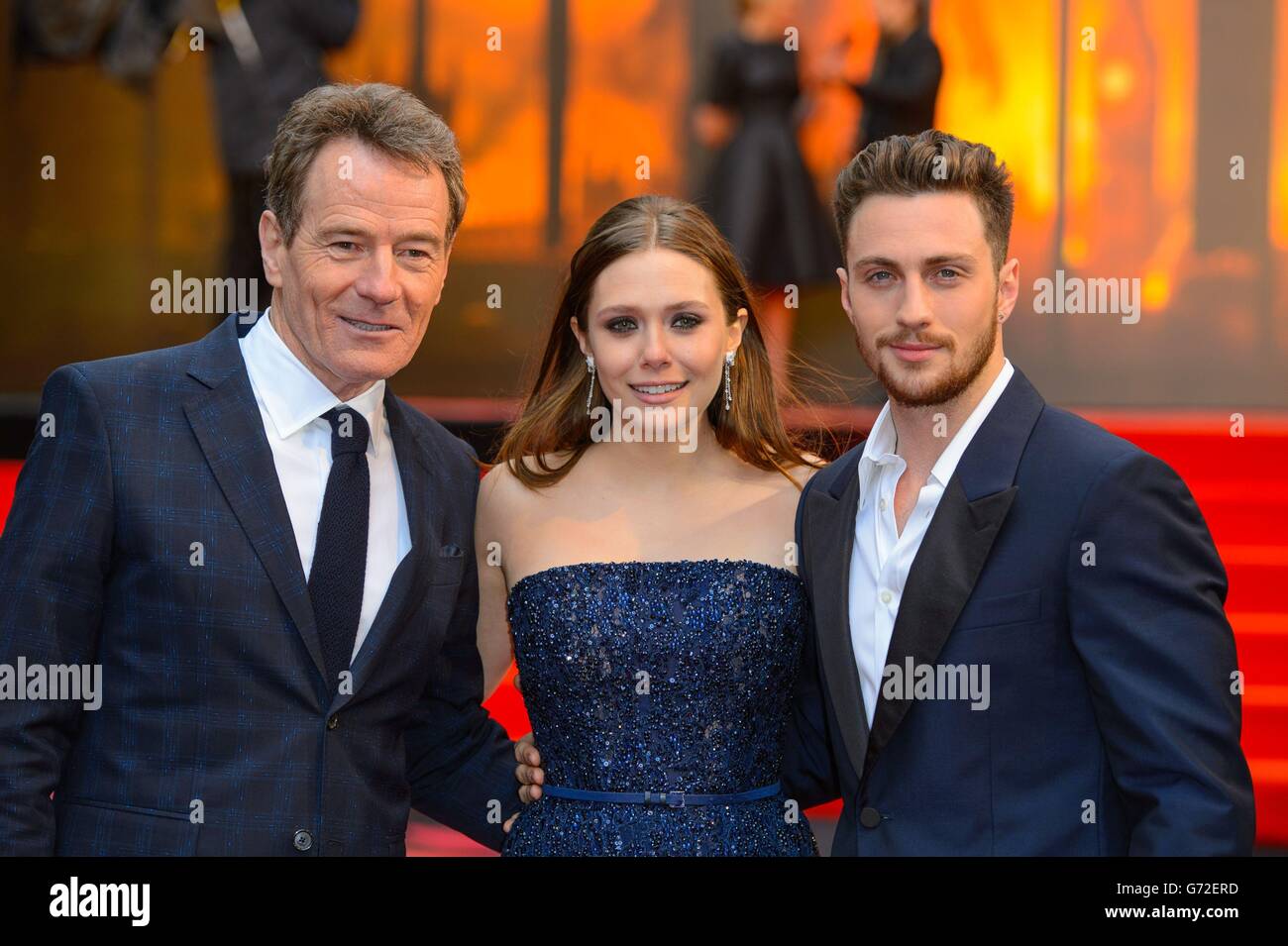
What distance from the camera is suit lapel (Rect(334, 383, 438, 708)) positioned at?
2.59m

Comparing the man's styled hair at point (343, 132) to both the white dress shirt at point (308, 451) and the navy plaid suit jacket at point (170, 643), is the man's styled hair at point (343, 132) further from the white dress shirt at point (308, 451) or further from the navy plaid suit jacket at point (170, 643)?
the navy plaid suit jacket at point (170, 643)

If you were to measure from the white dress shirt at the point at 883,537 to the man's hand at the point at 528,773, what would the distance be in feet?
2.65

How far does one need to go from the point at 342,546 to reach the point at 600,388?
82cm

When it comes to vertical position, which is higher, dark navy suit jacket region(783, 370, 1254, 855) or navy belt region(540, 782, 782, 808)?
dark navy suit jacket region(783, 370, 1254, 855)

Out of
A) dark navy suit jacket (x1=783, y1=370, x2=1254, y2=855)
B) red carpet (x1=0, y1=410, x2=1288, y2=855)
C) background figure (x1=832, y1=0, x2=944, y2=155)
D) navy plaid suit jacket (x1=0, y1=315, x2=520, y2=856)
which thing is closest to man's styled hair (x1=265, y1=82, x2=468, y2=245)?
navy plaid suit jacket (x1=0, y1=315, x2=520, y2=856)

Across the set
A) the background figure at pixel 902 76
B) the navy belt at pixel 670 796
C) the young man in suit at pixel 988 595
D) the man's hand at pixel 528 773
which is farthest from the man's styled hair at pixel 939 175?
the background figure at pixel 902 76

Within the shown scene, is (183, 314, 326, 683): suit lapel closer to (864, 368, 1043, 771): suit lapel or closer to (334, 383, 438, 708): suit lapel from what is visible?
(334, 383, 438, 708): suit lapel

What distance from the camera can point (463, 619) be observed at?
120 inches

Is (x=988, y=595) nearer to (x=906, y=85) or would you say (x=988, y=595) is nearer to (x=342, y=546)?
(x=342, y=546)

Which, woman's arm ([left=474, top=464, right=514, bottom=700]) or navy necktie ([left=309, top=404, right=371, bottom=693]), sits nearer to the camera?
navy necktie ([left=309, top=404, right=371, bottom=693])

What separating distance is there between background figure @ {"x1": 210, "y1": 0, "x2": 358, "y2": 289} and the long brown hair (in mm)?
3968

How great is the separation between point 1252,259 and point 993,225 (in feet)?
21.9
